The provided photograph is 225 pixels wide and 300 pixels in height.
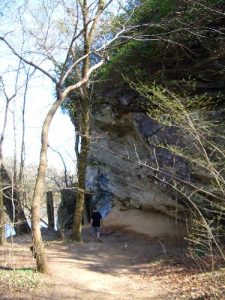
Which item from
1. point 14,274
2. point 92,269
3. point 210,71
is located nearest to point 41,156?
point 14,274

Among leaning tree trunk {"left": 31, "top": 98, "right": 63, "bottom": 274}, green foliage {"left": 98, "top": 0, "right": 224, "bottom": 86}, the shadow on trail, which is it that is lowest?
the shadow on trail

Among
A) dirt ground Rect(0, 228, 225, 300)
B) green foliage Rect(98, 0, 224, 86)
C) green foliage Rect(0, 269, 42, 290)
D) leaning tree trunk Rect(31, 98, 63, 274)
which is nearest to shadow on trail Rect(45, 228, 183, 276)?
dirt ground Rect(0, 228, 225, 300)

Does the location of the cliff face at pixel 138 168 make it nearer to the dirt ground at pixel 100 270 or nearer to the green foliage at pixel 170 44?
the green foliage at pixel 170 44

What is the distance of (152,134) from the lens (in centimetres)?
1485

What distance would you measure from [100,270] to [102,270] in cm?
6

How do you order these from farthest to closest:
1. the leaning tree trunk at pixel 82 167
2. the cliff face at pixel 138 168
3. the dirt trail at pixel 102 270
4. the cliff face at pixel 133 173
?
the leaning tree trunk at pixel 82 167, the cliff face at pixel 133 173, the cliff face at pixel 138 168, the dirt trail at pixel 102 270

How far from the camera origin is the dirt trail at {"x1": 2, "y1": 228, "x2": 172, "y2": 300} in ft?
29.1

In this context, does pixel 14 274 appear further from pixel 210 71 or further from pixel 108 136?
pixel 108 136

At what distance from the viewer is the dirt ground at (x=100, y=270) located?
28.6 feet

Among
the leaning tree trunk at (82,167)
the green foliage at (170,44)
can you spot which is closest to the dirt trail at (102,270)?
the leaning tree trunk at (82,167)

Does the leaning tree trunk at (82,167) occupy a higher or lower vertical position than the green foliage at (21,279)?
higher

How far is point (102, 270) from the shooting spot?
38.2 ft

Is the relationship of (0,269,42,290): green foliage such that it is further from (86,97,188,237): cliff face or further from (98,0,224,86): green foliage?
(98,0,224,86): green foliage

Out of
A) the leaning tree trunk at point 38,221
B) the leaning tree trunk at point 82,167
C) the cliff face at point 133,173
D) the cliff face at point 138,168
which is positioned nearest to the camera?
the leaning tree trunk at point 38,221
